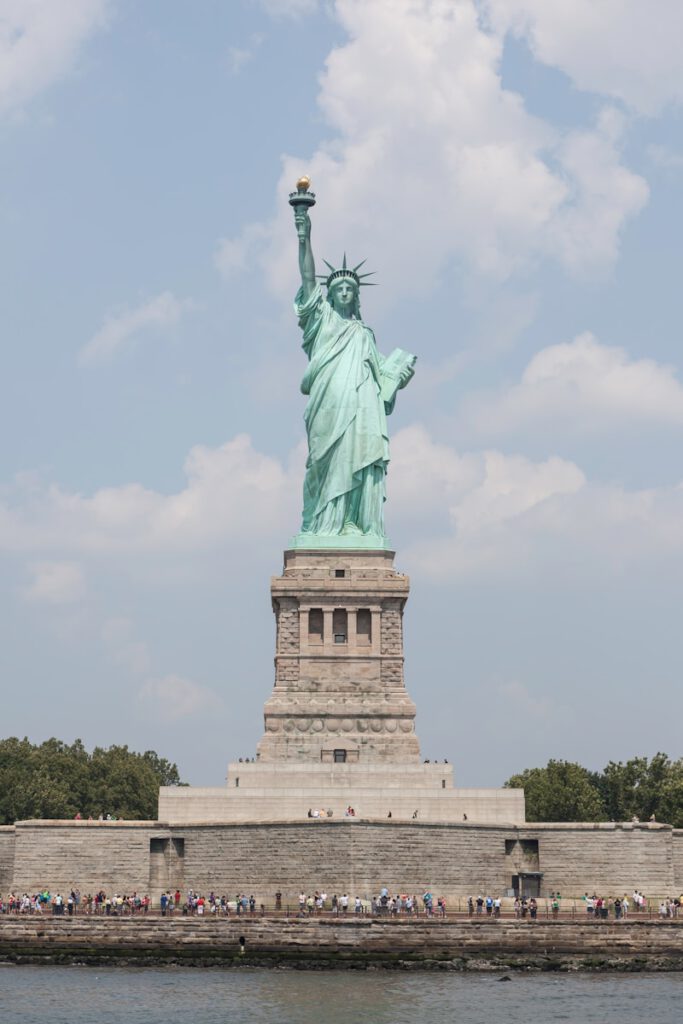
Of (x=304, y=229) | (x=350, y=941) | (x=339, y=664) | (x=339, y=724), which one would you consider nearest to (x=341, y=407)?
(x=304, y=229)

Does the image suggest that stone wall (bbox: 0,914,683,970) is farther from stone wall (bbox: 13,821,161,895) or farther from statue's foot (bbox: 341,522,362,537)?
statue's foot (bbox: 341,522,362,537)

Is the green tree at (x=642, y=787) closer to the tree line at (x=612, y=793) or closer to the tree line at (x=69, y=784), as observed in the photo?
the tree line at (x=612, y=793)

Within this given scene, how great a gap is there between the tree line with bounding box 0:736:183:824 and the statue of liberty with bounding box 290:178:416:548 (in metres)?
16.8

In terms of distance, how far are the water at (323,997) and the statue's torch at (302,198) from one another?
25.5 m

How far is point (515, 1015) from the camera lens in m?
34.5

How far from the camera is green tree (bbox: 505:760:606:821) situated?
6216 cm

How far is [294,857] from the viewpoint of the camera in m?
44.5

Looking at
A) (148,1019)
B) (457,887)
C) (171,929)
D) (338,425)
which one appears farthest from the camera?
(338,425)

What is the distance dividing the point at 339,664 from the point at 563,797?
14534 millimetres

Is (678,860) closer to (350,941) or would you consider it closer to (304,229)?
(350,941)

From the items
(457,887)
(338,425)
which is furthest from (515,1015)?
(338,425)

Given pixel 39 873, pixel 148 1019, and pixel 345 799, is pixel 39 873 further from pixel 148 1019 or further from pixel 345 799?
pixel 148 1019

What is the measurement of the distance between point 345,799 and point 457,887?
417 cm

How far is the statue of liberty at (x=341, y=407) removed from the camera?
54.2 m
